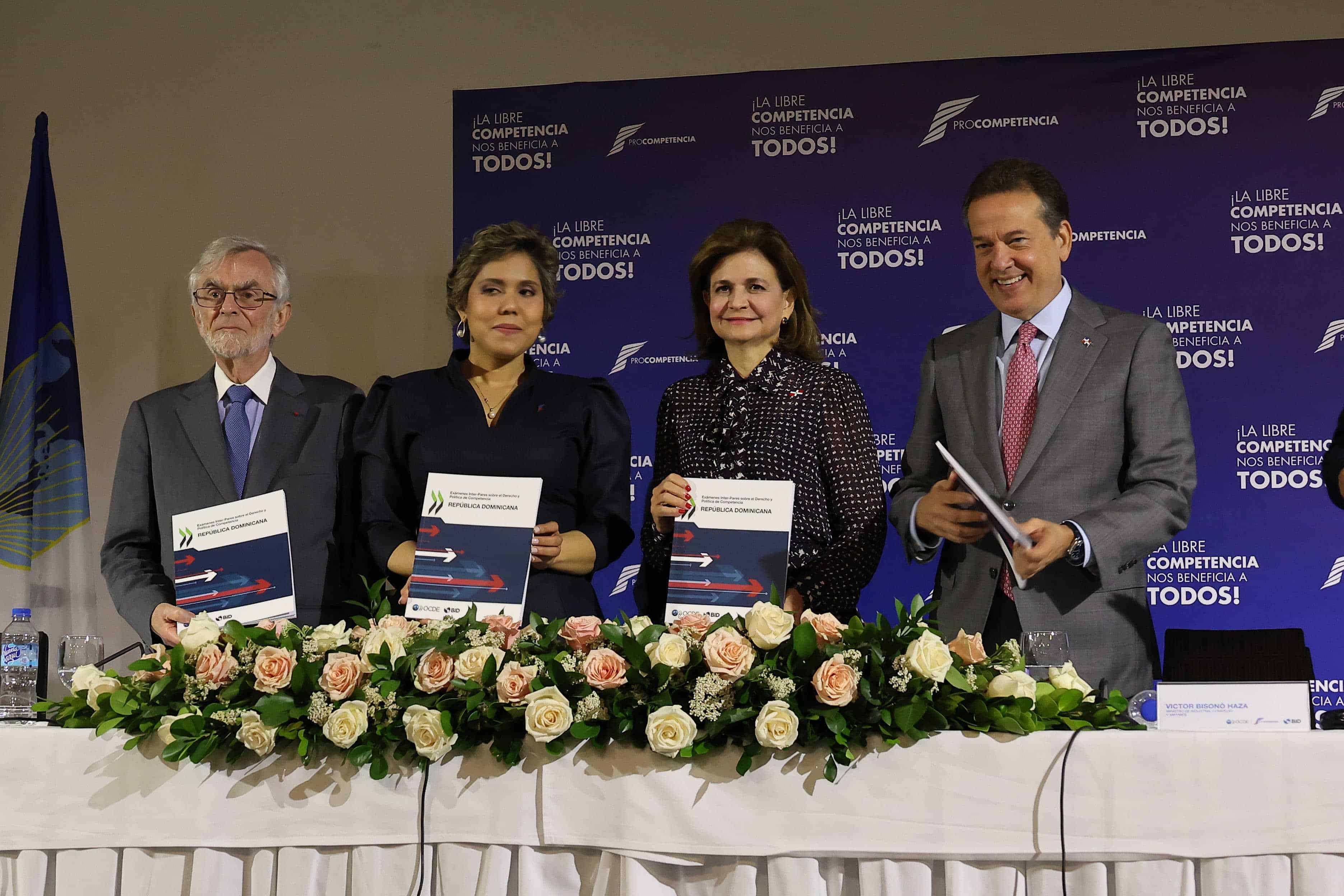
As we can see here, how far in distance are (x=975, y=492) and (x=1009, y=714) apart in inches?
21.0

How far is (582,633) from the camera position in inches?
79.7

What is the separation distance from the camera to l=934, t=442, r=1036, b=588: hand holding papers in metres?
2.26

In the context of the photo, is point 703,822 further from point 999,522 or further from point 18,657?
point 18,657

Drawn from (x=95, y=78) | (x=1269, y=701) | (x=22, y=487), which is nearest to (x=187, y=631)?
(x=1269, y=701)

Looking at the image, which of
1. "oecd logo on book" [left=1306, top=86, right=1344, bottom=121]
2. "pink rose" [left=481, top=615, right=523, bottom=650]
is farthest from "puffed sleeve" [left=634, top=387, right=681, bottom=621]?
"oecd logo on book" [left=1306, top=86, right=1344, bottom=121]

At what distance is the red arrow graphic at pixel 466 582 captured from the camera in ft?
8.08

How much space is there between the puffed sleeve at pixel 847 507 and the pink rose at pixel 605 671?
0.99 m

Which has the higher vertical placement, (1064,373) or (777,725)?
(1064,373)

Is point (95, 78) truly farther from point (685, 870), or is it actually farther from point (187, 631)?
point (685, 870)

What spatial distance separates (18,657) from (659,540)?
4.66 feet

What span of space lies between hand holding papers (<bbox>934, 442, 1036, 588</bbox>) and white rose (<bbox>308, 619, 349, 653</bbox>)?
1114 mm

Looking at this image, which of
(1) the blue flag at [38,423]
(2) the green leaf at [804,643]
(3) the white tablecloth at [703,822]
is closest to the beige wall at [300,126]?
(1) the blue flag at [38,423]

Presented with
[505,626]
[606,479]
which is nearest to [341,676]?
[505,626]

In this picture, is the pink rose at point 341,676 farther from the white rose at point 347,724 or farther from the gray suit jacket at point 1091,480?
the gray suit jacket at point 1091,480
